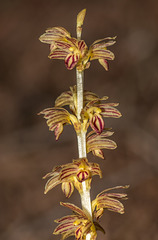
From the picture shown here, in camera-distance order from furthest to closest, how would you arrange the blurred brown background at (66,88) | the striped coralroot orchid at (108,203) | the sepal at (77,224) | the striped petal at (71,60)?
the blurred brown background at (66,88), the striped coralroot orchid at (108,203), the sepal at (77,224), the striped petal at (71,60)

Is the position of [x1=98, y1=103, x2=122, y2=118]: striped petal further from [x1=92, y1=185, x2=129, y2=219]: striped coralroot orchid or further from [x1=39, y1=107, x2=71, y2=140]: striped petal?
[x1=92, y1=185, x2=129, y2=219]: striped coralroot orchid

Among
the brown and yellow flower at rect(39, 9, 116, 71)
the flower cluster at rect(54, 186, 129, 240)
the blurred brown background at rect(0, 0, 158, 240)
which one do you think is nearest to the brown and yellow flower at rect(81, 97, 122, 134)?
the brown and yellow flower at rect(39, 9, 116, 71)

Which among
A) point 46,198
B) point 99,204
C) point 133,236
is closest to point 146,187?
→ point 133,236

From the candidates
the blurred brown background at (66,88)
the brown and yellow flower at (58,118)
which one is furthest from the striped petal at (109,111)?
the blurred brown background at (66,88)

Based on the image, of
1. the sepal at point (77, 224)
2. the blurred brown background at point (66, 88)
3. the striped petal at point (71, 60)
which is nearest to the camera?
the striped petal at point (71, 60)

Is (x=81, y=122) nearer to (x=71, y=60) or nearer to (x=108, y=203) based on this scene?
(x=71, y=60)

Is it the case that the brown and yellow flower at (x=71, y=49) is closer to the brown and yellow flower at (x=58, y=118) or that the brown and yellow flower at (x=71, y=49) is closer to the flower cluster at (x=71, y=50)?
the flower cluster at (x=71, y=50)

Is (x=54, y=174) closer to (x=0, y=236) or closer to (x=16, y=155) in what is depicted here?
(x=0, y=236)
